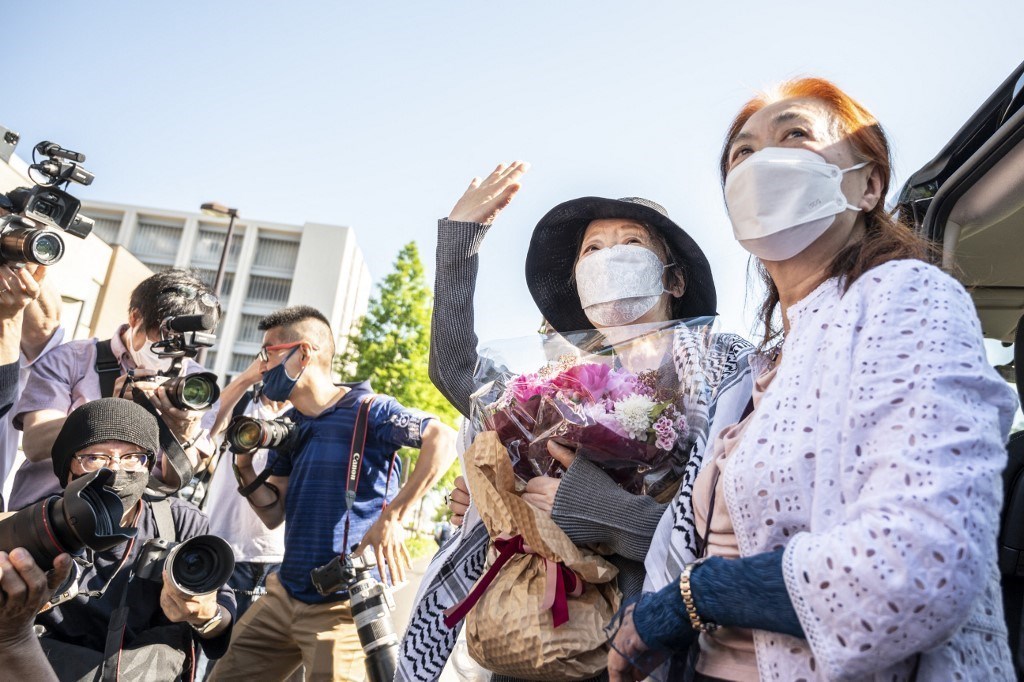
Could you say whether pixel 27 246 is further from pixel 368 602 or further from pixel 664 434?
pixel 664 434

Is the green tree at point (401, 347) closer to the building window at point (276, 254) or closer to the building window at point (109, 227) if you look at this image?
the building window at point (276, 254)

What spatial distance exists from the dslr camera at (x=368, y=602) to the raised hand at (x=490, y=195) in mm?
1975

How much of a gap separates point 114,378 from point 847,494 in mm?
4065

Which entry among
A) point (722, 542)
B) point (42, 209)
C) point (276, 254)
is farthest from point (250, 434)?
point (276, 254)

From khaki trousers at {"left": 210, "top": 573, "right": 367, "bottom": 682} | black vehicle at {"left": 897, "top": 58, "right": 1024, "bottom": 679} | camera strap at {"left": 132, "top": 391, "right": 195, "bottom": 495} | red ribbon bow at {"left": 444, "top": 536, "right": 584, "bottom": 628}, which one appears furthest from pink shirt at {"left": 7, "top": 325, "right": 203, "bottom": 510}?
black vehicle at {"left": 897, "top": 58, "right": 1024, "bottom": 679}

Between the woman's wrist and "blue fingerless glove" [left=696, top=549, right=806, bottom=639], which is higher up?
"blue fingerless glove" [left=696, top=549, right=806, bottom=639]

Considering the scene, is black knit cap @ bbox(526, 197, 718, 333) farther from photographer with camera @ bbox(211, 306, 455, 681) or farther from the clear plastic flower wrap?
photographer with camera @ bbox(211, 306, 455, 681)

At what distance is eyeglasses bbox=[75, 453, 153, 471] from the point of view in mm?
3283

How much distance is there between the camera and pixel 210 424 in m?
5.16

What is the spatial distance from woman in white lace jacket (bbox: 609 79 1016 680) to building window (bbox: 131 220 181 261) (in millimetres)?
69132

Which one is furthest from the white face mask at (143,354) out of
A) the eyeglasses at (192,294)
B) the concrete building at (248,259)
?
the concrete building at (248,259)

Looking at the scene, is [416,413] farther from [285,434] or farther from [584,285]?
[584,285]

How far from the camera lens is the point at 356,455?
434cm

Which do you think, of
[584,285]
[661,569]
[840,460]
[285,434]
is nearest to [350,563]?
[285,434]
